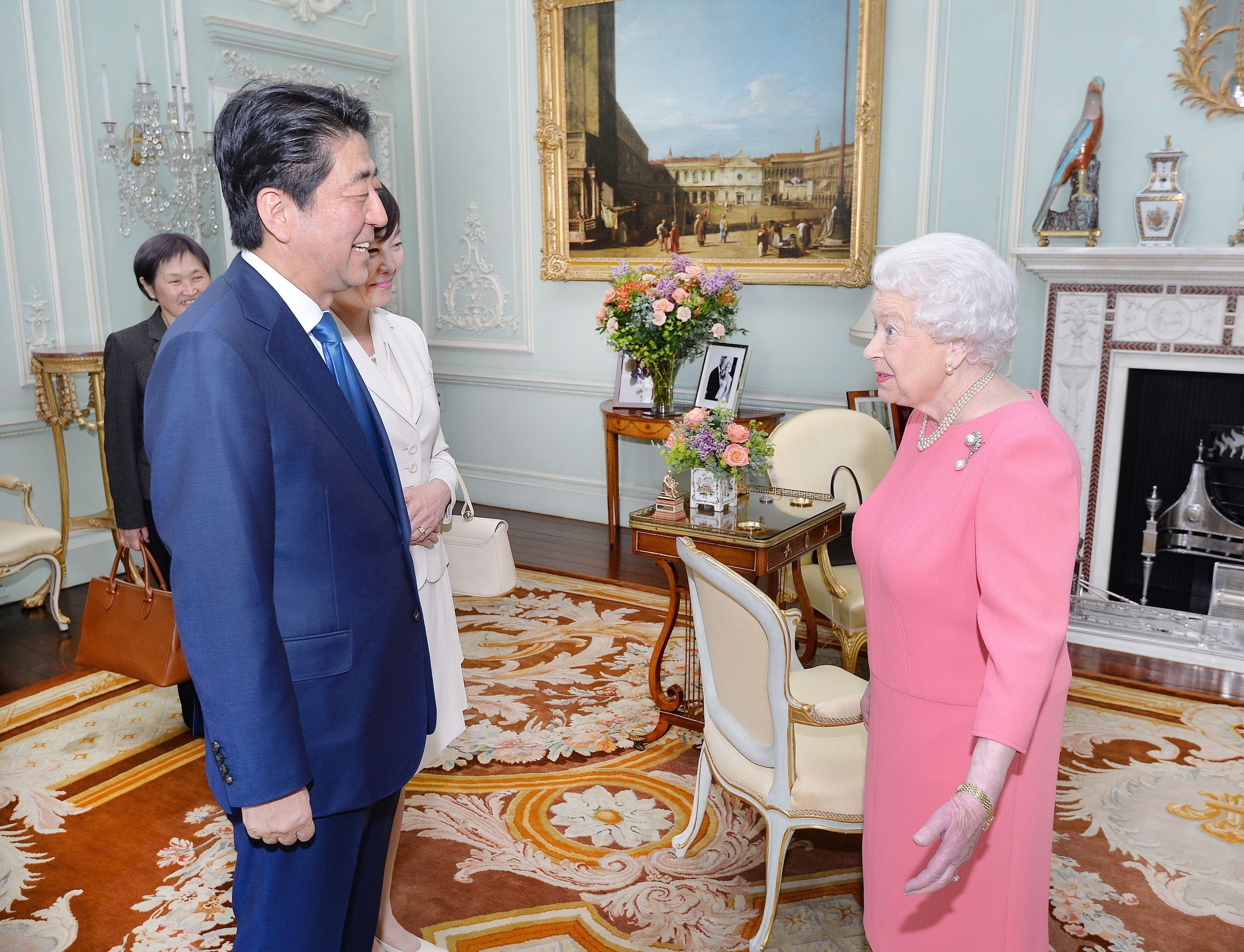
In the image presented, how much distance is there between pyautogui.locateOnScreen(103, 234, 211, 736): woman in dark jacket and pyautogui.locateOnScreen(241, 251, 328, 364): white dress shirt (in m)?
2.11

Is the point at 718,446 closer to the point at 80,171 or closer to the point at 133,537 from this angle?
the point at 133,537

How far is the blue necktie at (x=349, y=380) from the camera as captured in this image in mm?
1607

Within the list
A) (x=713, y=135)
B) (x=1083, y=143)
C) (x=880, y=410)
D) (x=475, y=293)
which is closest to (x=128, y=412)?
(x=880, y=410)

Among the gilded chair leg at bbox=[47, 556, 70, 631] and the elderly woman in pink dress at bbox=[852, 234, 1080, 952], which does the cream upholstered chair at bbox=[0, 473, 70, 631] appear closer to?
the gilded chair leg at bbox=[47, 556, 70, 631]

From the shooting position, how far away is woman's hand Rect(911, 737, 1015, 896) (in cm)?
143

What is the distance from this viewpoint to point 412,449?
2.26 m

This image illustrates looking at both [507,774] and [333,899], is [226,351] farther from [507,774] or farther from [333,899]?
[507,774]

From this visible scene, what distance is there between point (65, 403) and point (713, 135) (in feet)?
13.3

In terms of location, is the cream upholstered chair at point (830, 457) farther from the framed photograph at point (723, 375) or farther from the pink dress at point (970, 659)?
the pink dress at point (970, 659)

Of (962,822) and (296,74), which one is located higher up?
(296,74)

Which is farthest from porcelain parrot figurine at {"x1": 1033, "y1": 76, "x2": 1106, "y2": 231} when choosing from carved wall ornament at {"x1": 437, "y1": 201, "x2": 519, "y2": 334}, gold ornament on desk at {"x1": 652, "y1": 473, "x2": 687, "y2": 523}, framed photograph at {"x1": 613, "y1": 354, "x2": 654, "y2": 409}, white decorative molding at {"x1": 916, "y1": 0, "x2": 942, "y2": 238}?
carved wall ornament at {"x1": 437, "y1": 201, "x2": 519, "y2": 334}

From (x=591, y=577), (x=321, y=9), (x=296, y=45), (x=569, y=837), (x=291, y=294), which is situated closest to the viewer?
(x=291, y=294)

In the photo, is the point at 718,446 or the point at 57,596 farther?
the point at 57,596

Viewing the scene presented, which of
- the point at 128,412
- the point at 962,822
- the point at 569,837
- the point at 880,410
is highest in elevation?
the point at 128,412
